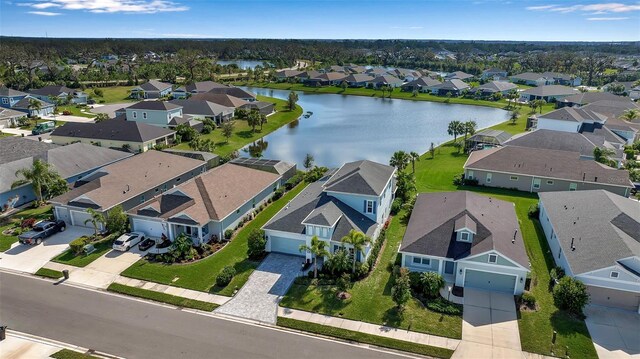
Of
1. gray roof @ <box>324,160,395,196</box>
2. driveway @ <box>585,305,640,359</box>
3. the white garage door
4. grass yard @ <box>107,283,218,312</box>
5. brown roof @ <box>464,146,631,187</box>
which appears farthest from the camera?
brown roof @ <box>464,146,631,187</box>

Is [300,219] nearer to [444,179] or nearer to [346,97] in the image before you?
[444,179]

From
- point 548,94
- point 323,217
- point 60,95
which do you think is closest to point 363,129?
point 323,217

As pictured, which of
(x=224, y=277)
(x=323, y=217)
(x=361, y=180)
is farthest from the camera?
(x=361, y=180)

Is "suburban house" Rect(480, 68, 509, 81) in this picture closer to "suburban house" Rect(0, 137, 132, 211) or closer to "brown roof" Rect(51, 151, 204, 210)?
"brown roof" Rect(51, 151, 204, 210)

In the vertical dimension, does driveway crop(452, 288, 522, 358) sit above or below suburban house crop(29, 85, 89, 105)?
below

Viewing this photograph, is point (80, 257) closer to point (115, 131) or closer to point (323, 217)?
point (323, 217)

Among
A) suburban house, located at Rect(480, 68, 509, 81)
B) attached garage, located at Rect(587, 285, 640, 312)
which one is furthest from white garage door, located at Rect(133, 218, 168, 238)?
suburban house, located at Rect(480, 68, 509, 81)
